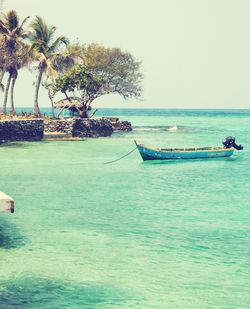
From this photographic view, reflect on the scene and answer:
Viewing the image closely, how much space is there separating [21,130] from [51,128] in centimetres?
A: 741

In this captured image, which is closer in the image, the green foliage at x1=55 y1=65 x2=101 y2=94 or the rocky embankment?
the rocky embankment

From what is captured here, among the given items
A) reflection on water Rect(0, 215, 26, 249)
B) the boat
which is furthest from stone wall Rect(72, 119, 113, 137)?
reflection on water Rect(0, 215, 26, 249)

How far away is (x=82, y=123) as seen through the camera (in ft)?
182

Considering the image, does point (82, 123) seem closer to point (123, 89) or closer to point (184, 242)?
point (123, 89)

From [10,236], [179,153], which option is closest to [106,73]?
[179,153]

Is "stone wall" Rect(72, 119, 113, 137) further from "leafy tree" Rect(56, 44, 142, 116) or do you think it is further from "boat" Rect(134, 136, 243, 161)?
"boat" Rect(134, 136, 243, 161)

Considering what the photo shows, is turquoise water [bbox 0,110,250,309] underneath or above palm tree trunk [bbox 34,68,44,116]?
underneath

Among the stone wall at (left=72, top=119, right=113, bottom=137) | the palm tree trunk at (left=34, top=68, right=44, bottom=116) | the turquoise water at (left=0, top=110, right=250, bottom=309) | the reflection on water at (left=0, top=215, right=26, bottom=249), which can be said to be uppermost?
the palm tree trunk at (left=34, top=68, right=44, bottom=116)

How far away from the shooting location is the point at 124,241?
14.7 m

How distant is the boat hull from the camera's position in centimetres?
3397

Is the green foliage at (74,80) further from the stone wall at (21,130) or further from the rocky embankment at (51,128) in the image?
the stone wall at (21,130)

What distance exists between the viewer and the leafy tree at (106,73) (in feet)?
204

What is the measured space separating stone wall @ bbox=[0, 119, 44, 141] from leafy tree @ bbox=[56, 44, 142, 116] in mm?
12863

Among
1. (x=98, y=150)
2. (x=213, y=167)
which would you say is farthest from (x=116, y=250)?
(x=98, y=150)
